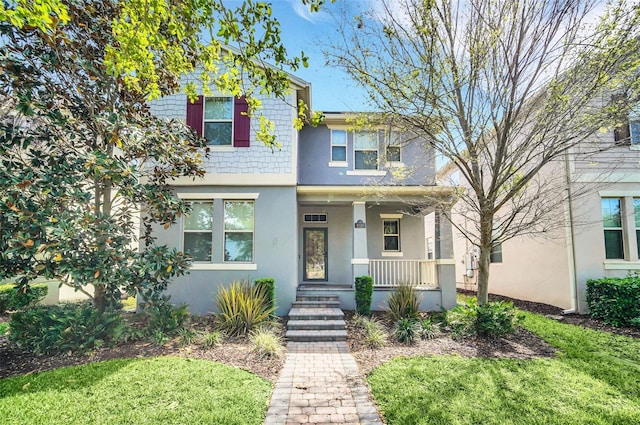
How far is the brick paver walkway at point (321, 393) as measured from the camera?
13.3 feet

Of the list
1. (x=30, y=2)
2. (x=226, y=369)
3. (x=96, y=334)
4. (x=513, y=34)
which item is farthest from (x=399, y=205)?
(x=30, y=2)

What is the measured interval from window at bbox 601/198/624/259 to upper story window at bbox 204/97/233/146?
12000 millimetres

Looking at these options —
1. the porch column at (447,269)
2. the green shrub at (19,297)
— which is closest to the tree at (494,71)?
the porch column at (447,269)

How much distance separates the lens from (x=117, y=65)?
12.5 feet

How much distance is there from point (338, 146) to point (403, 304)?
229 inches

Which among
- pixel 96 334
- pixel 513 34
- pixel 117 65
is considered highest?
pixel 513 34

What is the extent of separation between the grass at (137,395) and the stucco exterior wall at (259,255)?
147 inches

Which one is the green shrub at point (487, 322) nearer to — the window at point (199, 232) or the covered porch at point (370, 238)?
the covered porch at point (370, 238)

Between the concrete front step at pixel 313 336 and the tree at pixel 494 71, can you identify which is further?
the concrete front step at pixel 313 336

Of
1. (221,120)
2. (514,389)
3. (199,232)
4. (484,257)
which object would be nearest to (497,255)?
(484,257)

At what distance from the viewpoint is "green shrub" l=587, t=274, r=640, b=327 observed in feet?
27.7

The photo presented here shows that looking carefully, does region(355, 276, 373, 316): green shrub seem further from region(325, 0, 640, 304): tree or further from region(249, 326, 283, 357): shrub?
region(249, 326, 283, 357): shrub

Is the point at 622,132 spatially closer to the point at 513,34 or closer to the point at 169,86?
the point at 513,34

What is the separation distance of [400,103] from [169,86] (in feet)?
18.0
